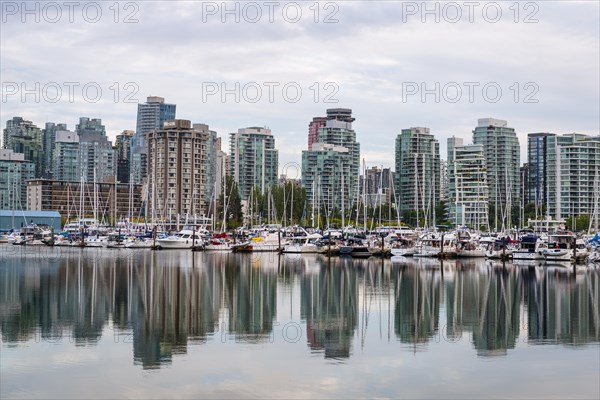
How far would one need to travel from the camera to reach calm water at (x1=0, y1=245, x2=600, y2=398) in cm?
2475

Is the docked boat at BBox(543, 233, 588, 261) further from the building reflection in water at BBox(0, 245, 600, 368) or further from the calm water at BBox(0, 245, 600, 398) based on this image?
the calm water at BBox(0, 245, 600, 398)

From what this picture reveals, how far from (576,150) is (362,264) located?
388 feet

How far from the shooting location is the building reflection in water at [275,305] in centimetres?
3342

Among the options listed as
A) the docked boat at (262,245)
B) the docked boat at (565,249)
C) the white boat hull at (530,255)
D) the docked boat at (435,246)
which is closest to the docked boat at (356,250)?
the docked boat at (435,246)

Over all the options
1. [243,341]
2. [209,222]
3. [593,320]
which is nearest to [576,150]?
[209,222]

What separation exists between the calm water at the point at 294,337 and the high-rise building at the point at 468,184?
117196 millimetres

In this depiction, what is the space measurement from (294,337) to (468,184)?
530 feet

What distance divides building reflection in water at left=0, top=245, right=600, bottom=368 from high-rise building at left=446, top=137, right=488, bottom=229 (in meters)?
104

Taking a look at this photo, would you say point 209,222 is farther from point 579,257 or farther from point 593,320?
point 593,320

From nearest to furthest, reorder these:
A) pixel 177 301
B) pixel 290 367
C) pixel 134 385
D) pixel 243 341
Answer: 1. pixel 134 385
2. pixel 290 367
3. pixel 243 341
4. pixel 177 301

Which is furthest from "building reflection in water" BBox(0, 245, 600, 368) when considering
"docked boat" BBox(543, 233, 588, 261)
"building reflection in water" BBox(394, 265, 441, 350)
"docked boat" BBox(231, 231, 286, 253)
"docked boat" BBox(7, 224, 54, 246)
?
"docked boat" BBox(7, 224, 54, 246)

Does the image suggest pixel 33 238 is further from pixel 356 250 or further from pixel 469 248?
pixel 469 248

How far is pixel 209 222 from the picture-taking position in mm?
179875

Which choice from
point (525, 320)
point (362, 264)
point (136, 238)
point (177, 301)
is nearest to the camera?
point (525, 320)
